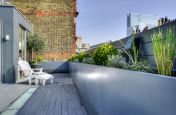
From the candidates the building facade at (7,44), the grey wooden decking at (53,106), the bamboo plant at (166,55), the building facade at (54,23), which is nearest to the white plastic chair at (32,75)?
the building facade at (7,44)

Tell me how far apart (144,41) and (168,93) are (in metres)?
2.93

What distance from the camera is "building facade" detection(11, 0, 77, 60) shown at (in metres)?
17.0

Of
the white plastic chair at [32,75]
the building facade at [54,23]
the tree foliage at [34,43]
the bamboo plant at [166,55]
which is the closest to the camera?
the bamboo plant at [166,55]

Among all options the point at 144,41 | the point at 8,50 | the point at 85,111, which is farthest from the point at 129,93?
the point at 8,50

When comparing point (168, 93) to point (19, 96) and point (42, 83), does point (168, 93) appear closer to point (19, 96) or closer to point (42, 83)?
point (19, 96)

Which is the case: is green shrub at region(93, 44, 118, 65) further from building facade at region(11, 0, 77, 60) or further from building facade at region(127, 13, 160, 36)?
building facade at region(11, 0, 77, 60)

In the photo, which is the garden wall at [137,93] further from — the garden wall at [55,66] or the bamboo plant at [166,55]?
the garden wall at [55,66]

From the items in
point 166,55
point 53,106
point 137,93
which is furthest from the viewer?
point 53,106

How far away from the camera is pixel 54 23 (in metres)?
17.1

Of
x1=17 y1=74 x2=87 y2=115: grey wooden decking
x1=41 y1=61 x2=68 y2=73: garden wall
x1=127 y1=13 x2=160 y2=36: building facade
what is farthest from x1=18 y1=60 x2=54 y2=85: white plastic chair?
x1=127 y1=13 x2=160 y2=36: building facade

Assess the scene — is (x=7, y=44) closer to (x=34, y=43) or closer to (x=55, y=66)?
(x=34, y=43)

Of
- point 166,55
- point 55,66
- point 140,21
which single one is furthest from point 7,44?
point 166,55

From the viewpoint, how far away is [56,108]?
17.3 ft

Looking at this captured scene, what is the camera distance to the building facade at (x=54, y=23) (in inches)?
667
